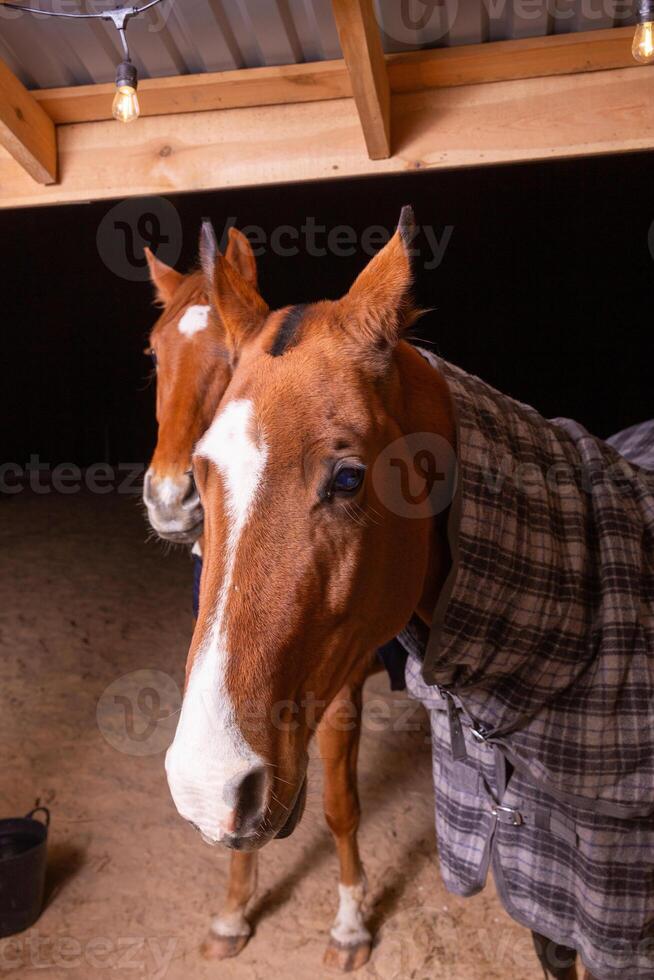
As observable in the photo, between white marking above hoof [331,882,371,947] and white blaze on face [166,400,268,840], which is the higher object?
white blaze on face [166,400,268,840]

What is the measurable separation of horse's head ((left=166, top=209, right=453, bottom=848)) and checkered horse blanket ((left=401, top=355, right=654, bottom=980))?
115mm

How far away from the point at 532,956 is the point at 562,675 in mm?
1767

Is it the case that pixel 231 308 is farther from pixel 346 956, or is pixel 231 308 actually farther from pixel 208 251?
pixel 346 956

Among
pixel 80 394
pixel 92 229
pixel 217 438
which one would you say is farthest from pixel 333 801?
pixel 80 394

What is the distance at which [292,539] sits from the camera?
3.21 ft

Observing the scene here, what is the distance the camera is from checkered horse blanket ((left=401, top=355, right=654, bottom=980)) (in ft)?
4.02

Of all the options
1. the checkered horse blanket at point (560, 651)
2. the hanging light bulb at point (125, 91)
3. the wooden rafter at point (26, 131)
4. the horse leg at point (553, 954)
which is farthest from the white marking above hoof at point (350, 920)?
the wooden rafter at point (26, 131)

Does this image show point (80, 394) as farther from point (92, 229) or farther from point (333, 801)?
point (333, 801)

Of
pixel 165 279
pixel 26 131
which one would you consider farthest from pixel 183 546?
pixel 26 131

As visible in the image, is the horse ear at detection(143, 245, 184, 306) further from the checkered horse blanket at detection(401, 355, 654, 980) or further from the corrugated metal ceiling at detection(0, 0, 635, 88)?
the checkered horse blanket at detection(401, 355, 654, 980)

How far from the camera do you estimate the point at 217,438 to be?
104cm

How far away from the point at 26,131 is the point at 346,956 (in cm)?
289

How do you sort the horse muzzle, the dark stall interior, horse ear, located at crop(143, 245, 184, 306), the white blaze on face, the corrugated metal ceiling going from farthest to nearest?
horse ear, located at crop(143, 245, 184, 306)
the dark stall interior
the horse muzzle
the corrugated metal ceiling
the white blaze on face

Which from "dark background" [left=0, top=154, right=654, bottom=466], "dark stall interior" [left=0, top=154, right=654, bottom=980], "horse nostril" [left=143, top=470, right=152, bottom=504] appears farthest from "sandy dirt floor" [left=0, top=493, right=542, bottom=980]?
"dark background" [left=0, top=154, right=654, bottom=466]
